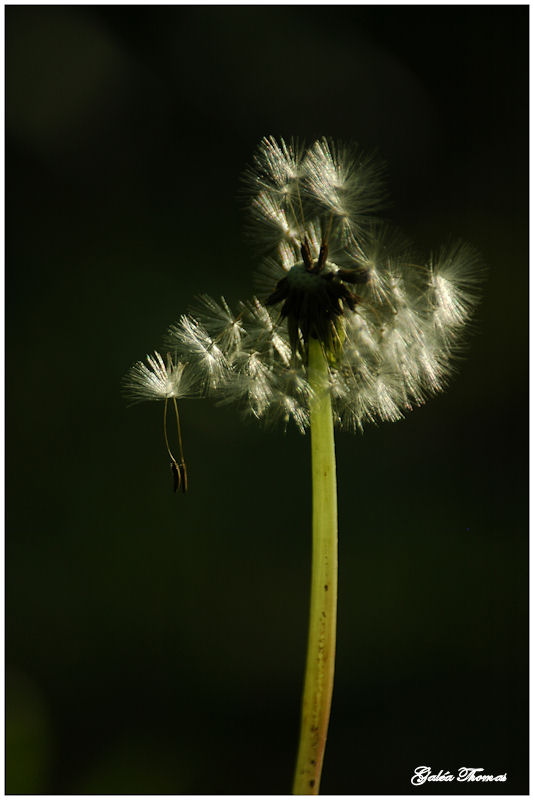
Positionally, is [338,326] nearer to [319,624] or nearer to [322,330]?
[322,330]

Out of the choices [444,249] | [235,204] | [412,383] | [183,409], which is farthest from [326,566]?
[235,204]

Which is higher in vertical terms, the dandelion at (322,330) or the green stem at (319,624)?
the dandelion at (322,330)

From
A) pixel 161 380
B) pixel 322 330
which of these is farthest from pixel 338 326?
pixel 161 380

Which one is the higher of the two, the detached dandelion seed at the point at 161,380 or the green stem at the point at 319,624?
the detached dandelion seed at the point at 161,380

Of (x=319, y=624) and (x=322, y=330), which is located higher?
(x=322, y=330)

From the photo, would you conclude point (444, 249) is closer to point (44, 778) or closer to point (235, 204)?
point (235, 204)

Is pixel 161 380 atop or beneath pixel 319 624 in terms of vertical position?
atop

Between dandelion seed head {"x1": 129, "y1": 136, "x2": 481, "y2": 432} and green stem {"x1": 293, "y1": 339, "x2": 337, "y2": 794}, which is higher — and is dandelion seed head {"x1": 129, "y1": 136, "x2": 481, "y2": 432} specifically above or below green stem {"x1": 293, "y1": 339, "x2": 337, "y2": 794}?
above
